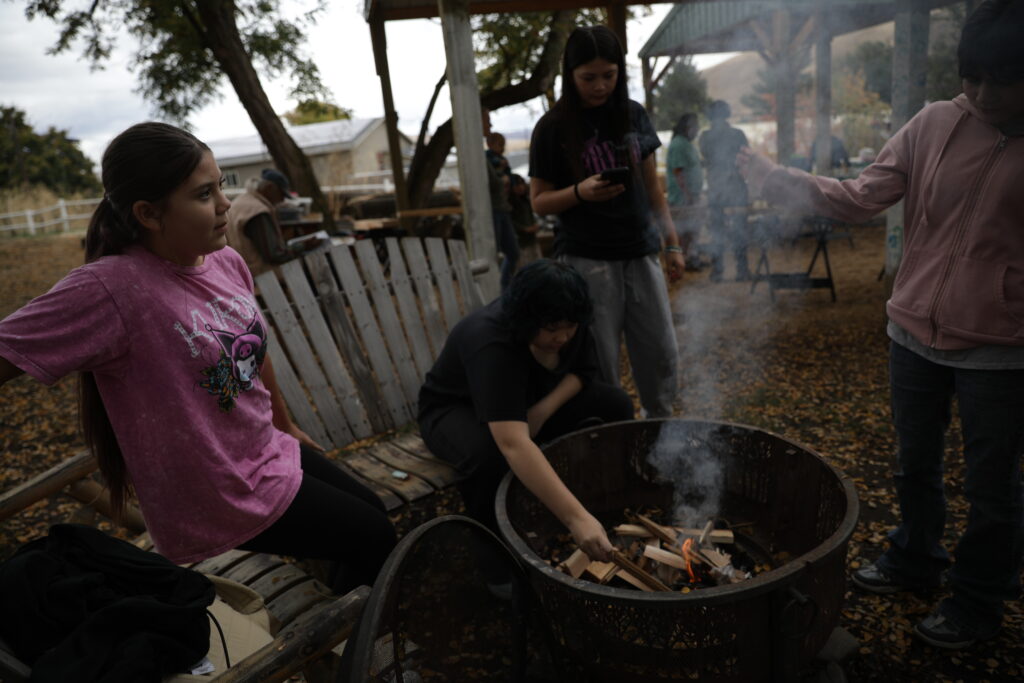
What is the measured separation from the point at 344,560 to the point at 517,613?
69 cm

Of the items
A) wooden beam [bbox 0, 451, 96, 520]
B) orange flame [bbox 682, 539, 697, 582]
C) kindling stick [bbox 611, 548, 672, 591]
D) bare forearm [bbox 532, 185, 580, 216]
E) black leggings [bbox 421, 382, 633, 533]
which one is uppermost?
bare forearm [bbox 532, 185, 580, 216]

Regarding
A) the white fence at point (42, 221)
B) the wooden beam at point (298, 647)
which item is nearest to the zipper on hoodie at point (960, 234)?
the wooden beam at point (298, 647)

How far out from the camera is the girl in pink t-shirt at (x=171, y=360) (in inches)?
62.9

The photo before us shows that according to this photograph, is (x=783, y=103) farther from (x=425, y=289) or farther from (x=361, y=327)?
(x=361, y=327)

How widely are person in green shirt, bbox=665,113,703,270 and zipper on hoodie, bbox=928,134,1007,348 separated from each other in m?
4.92

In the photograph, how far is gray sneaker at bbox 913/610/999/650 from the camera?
2.23 meters

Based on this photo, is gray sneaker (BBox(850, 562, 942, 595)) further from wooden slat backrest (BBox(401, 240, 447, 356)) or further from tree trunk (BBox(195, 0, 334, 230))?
tree trunk (BBox(195, 0, 334, 230))

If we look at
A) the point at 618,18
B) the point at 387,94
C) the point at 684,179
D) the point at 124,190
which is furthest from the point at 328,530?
the point at 684,179

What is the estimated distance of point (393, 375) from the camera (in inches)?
143

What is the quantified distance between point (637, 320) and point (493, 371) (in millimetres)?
1087

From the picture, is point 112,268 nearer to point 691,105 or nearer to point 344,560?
point 344,560

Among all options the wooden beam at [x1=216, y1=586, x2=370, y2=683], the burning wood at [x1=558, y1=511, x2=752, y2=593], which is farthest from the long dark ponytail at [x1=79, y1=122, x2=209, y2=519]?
the burning wood at [x1=558, y1=511, x2=752, y2=593]

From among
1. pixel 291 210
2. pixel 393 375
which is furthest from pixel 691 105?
pixel 393 375

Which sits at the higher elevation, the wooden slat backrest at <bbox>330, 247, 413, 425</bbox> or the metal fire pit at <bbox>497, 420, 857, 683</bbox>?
the wooden slat backrest at <bbox>330, 247, 413, 425</bbox>
